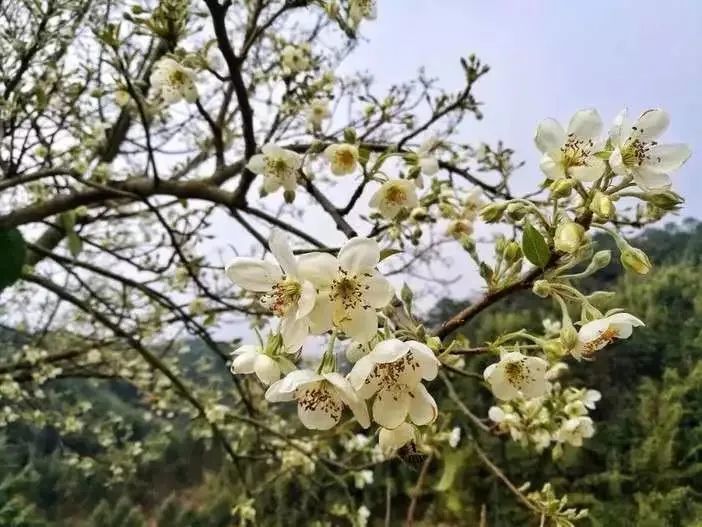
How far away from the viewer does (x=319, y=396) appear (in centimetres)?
44

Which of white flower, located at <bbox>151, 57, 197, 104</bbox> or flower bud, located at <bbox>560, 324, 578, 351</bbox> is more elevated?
white flower, located at <bbox>151, 57, 197, 104</bbox>

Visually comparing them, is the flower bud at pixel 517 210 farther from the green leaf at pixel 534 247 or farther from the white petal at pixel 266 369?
the white petal at pixel 266 369

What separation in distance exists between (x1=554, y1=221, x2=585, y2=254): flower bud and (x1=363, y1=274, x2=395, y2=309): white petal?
114 mm

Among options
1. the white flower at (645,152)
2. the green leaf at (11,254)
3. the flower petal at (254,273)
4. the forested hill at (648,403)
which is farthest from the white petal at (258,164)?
the forested hill at (648,403)

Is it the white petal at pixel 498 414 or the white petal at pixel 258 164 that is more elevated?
the white petal at pixel 258 164

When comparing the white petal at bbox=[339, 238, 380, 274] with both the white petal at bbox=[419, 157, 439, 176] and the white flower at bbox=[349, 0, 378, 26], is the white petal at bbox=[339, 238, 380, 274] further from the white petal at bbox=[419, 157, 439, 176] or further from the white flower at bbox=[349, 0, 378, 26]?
the white flower at bbox=[349, 0, 378, 26]

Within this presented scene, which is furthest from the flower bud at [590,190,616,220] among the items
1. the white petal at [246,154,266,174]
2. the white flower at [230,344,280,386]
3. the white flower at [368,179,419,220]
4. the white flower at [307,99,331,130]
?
the white flower at [307,99,331,130]

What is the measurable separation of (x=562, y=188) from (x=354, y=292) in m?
0.16

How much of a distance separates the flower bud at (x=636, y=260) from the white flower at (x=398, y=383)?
0.16m

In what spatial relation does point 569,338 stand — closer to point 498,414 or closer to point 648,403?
point 498,414

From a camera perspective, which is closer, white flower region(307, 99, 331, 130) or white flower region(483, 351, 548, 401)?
white flower region(483, 351, 548, 401)

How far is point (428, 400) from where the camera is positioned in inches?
16.6

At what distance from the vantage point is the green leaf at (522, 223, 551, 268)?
15.8 inches

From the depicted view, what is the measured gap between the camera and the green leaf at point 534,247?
40 cm
